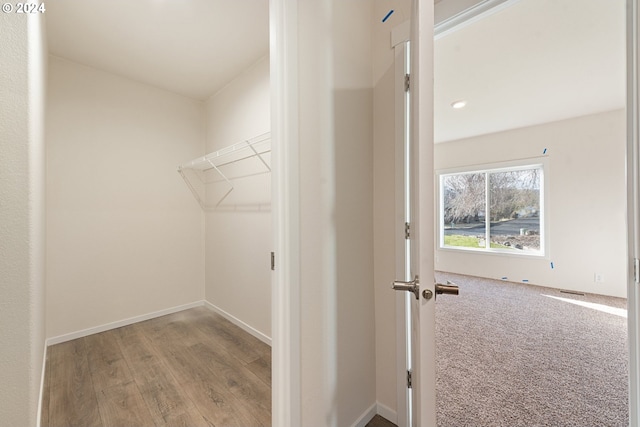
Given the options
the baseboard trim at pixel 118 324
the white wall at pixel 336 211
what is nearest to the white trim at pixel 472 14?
the white wall at pixel 336 211

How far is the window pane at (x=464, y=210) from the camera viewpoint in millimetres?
5027

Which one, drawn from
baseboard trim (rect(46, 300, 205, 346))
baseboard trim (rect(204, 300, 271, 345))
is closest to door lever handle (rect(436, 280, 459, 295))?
baseboard trim (rect(204, 300, 271, 345))

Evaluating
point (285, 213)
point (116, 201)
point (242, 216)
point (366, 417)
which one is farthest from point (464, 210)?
point (116, 201)

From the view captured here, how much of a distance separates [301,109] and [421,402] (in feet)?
3.78

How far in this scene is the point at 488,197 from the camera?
4895 mm

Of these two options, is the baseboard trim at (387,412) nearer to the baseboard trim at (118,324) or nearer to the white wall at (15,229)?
the white wall at (15,229)

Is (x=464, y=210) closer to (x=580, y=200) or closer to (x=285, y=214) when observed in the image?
(x=580, y=200)

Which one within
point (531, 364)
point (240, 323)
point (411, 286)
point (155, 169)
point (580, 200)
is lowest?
point (531, 364)

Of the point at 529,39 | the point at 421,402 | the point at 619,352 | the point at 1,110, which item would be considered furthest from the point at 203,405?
the point at 529,39

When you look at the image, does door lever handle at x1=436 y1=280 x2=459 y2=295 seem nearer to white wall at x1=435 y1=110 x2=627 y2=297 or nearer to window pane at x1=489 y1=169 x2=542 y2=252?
white wall at x1=435 y1=110 x2=627 y2=297

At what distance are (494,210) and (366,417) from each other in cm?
475

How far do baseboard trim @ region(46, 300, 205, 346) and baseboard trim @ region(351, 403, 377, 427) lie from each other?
8.39 ft

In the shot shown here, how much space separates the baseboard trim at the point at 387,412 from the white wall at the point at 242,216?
116 centimetres

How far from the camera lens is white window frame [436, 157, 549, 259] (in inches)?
167
